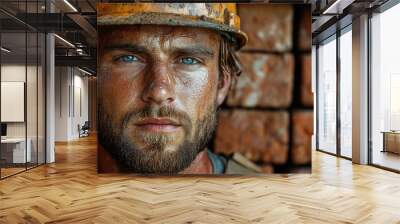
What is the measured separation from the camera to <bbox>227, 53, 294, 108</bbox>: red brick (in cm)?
609

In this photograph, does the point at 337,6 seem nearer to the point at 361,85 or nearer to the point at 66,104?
the point at 361,85

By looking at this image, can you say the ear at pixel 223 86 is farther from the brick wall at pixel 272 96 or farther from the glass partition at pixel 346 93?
the glass partition at pixel 346 93

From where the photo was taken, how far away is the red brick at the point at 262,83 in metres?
6.09

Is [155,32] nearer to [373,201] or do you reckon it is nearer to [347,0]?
[347,0]

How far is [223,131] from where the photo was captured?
6086 millimetres

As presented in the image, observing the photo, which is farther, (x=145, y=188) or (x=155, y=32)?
(x=155, y=32)

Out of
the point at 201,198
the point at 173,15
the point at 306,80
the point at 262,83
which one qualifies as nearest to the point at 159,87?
the point at 173,15

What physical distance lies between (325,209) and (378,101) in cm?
437

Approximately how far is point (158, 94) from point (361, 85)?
179 inches

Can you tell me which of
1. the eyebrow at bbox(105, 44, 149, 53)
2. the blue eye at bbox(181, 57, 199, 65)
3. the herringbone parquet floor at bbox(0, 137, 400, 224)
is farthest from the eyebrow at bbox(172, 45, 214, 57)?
the herringbone parquet floor at bbox(0, 137, 400, 224)

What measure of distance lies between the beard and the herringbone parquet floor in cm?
24

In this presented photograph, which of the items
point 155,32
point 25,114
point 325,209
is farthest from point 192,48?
point 25,114

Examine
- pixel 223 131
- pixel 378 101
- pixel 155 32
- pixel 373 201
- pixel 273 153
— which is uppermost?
pixel 155 32

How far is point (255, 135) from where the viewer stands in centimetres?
611
